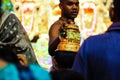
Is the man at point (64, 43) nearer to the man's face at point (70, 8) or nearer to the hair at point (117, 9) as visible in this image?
the man's face at point (70, 8)

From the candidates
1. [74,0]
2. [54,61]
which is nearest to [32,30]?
[74,0]

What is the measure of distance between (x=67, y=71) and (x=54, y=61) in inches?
82.9

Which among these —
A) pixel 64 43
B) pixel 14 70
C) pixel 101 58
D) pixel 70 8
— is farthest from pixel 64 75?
pixel 70 8

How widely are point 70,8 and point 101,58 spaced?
189cm

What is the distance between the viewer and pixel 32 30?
249 inches

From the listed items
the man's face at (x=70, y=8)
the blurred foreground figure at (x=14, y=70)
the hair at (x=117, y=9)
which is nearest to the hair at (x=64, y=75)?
the blurred foreground figure at (x=14, y=70)

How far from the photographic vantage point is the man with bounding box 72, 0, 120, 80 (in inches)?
96.0

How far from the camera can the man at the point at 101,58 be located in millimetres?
2439

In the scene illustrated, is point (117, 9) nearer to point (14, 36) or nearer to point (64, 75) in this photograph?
point (64, 75)

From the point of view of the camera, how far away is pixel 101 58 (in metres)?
2.45

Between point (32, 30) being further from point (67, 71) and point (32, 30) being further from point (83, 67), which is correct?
point (67, 71)

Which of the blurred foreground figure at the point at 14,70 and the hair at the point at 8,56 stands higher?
the hair at the point at 8,56

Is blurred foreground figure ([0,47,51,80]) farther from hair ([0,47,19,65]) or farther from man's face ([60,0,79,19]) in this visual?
man's face ([60,0,79,19])

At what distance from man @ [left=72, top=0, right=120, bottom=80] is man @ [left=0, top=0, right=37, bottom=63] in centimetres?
76
